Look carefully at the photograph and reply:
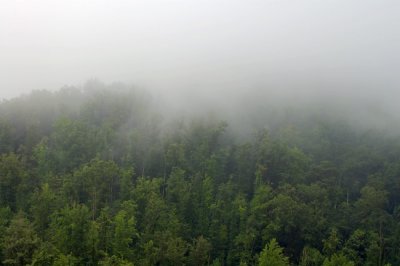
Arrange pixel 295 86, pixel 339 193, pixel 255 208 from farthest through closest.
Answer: pixel 295 86 → pixel 339 193 → pixel 255 208

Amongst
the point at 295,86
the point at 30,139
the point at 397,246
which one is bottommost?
the point at 397,246

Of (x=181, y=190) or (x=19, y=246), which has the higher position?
(x=19, y=246)

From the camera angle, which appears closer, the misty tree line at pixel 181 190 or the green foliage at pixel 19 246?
the green foliage at pixel 19 246

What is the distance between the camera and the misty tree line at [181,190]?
65.9 m

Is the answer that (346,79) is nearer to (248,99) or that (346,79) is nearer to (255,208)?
(248,99)

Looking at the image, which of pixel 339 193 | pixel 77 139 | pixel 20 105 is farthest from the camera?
pixel 20 105

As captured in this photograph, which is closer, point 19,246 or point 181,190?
point 19,246

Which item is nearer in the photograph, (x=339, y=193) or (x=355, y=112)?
(x=339, y=193)

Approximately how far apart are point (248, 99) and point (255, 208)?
238ft

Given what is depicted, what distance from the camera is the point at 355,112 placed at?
147625 mm

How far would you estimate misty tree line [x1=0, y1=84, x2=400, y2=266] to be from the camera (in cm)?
6594

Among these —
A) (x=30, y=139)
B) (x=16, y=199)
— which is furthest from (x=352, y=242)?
(x=30, y=139)

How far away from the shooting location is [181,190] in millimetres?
92000

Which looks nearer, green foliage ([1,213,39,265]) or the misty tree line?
green foliage ([1,213,39,265])
